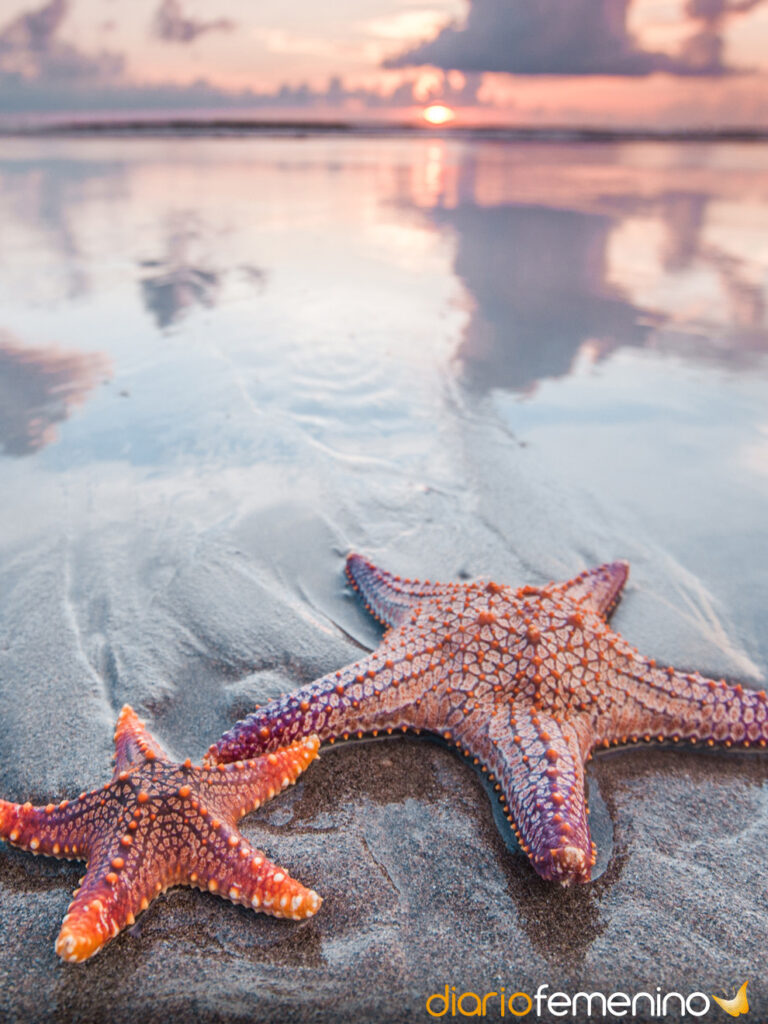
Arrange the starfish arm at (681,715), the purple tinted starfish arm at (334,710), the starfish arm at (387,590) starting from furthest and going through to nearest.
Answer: the starfish arm at (387,590) < the starfish arm at (681,715) < the purple tinted starfish arm at (334,710)

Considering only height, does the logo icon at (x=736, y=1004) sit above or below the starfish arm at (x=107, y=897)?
below

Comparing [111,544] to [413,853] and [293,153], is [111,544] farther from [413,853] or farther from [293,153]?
[293,153]

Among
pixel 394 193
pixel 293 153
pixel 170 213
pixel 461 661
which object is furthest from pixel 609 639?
pixel 293 153

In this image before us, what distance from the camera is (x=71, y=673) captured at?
3467mm

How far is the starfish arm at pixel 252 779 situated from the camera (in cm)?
250

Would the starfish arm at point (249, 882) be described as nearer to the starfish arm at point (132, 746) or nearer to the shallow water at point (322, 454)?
the starfish arm at point (132, 746)

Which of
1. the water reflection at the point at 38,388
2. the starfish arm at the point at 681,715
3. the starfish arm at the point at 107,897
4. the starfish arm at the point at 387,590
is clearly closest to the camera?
the starfish arm at the point at 107,897

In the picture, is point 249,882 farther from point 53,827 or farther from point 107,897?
point 53,827

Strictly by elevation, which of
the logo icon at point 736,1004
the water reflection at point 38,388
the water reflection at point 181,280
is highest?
the water reflection at point 38,388

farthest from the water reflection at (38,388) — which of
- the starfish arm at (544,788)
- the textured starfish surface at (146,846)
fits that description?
the starfish arm at (544,788)

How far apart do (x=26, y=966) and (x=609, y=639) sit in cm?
237

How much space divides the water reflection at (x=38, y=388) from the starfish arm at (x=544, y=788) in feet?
13.4

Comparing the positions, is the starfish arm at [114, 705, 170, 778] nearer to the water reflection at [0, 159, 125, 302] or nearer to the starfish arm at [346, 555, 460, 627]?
the starfish arm at [346, 555, 460, 627]

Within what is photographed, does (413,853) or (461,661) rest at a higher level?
(461,661)
